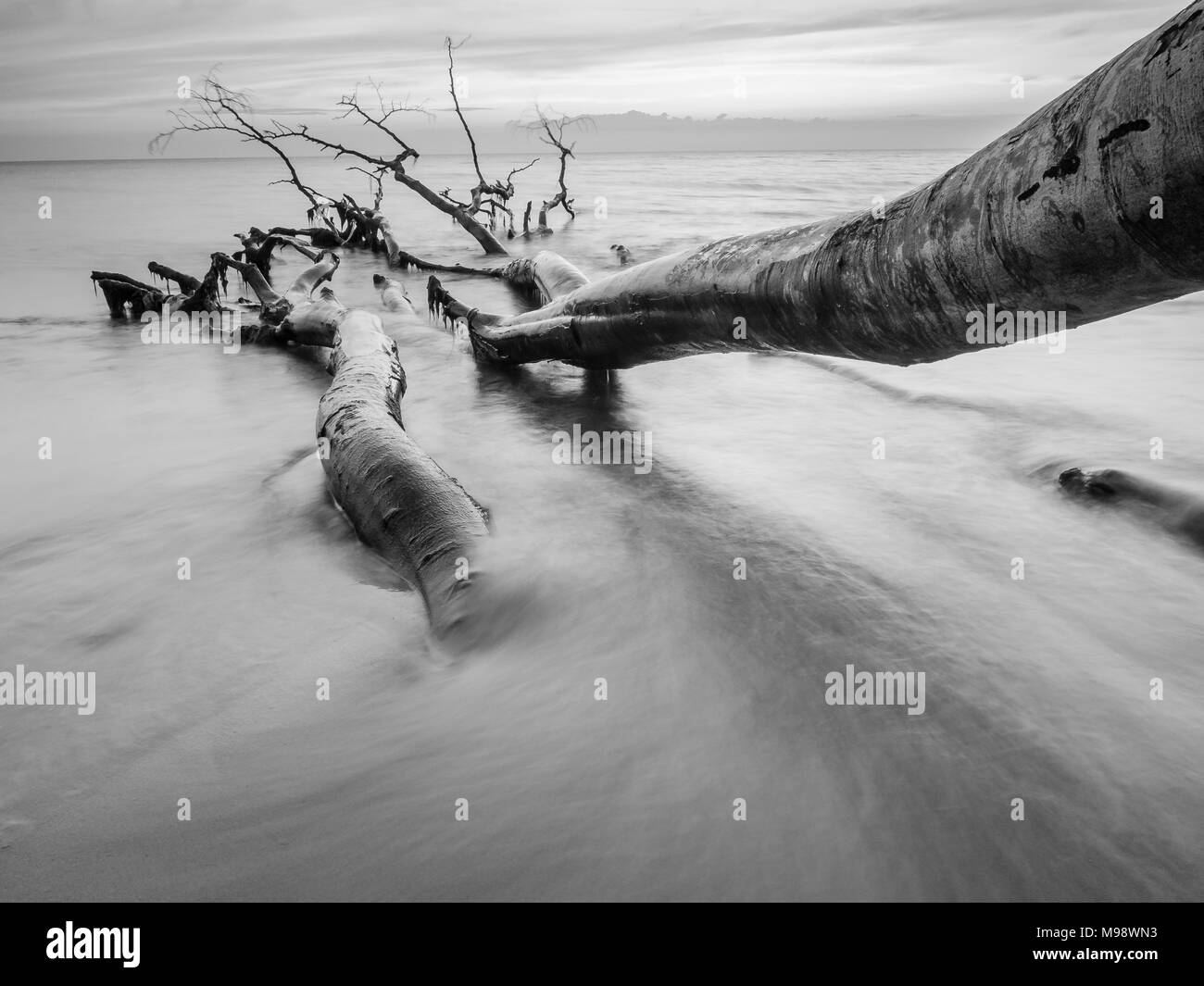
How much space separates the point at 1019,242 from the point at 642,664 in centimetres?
164

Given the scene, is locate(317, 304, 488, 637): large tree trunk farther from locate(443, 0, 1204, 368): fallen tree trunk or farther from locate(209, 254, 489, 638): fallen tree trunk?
locate(443, 0, 1204, 368): fallen tree trunk

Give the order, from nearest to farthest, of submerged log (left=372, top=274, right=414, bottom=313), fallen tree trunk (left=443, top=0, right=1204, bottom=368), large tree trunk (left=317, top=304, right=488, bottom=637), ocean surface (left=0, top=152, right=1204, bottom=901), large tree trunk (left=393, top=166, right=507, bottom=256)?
fallen tree trunk (left=443, top=0, right=1204, bottom=368), ocean surface (left=0, top=152, right=1204, bottom=901), large tree trunk (left=317, top=304, right=488, bottom=637), submerged log (left=372, top=274, right=414, bottom=313), large tree trunk (left=393, top=166, right=507, bottom=256)

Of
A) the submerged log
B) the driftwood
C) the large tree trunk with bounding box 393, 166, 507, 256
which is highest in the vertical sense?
the large tree trunk with bounding box 393, 166, 507, 256

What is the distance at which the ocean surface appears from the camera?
170 cm

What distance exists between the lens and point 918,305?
2477mm

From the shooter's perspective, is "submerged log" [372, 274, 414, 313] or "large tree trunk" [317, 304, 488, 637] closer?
"large tree trunk" [317, 304, 488, 637]

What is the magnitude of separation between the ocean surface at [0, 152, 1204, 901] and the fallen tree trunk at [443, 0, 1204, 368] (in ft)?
3.04

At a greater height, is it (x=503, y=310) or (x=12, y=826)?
(x=503, y=310)

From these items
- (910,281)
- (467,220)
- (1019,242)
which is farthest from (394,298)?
(1019,242)

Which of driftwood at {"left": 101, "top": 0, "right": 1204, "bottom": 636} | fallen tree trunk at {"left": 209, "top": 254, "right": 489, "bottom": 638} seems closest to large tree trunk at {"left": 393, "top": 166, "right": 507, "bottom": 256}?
driftwood at {"left": 101, "top": 0, "right": 1204, "bottom": 636}
